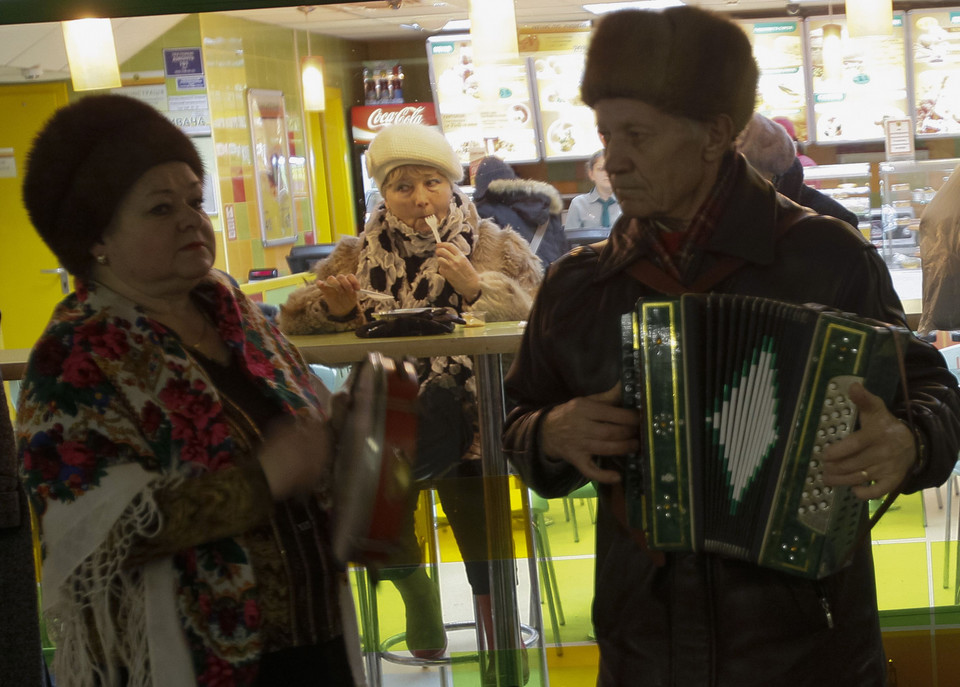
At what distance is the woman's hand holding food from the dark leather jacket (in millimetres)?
1705

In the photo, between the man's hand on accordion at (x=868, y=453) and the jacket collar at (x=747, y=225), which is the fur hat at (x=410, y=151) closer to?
the jacket collar at (x=747, y=225)

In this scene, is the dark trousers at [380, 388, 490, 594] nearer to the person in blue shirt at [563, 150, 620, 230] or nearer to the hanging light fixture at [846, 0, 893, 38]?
the person in blue shirt at [563, 150, 620, 230]

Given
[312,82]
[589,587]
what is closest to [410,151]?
[312,82]

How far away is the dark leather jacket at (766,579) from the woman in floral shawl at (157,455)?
1.61ft

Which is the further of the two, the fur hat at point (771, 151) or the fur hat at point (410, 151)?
the fur hat at point (410, 151)

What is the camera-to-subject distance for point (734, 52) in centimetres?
138

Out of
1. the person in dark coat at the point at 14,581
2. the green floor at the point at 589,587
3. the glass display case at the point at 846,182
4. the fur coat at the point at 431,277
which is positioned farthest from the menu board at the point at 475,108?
the person in dark coat at the point at 14,581

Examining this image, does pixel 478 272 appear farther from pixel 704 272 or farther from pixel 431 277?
pixel 704 272

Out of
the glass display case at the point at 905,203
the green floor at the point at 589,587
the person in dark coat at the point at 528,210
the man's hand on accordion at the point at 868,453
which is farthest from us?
the glass display case at the point at 905,203

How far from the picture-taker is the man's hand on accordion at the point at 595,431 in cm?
138

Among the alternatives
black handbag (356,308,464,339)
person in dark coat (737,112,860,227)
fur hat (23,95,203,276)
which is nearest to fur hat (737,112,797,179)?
person in dark coat (737,112,860,227)

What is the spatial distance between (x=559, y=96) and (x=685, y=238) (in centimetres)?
258

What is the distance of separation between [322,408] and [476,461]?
129 centimetres

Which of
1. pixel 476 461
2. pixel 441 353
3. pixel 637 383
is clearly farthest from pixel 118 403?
pixel 476 461
